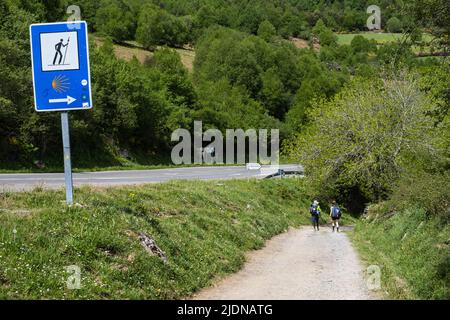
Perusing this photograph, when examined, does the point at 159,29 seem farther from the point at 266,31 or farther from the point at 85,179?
the point at 85,179

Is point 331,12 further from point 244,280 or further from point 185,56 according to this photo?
point 244,280

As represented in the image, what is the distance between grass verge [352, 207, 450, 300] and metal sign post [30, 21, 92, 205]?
7.80 metres

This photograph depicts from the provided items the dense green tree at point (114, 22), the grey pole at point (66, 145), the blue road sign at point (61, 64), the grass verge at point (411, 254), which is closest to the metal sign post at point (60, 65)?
the blue road sign at point (61, 64)

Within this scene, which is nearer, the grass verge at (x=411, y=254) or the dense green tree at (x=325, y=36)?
the grass verge at (x=411, y=254)

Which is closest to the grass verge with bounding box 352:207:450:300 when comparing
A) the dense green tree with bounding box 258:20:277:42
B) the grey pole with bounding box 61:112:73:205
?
the grey pole with bounding box 61:112:73:205

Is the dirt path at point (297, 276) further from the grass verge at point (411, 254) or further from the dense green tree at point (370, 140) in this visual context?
the dense green tree at point (370, 140)

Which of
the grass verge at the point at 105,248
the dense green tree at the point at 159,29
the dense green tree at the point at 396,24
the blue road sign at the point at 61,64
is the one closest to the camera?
the grass verge at the point at 105,248

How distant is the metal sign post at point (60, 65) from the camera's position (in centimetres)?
1019

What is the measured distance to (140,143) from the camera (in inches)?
2212

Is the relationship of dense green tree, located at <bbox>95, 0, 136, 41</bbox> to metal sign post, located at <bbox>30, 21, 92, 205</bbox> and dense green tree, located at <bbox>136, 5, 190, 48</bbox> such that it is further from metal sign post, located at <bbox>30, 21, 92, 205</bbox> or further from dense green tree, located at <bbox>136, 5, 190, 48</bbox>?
metal sign post, located at <bbox>30, 21, 92, 205</bbox>

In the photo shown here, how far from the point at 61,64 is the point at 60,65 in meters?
0.03

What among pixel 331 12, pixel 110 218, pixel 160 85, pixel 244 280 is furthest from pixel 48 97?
pixel 331 12

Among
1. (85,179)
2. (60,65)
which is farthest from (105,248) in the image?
(85,179)

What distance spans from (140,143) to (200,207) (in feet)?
120
